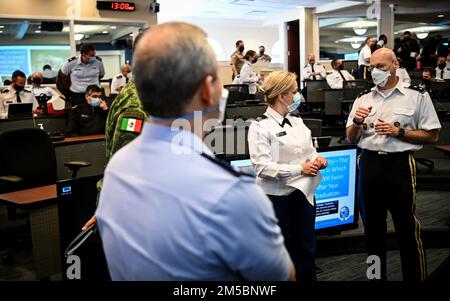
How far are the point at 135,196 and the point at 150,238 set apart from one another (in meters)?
0.09

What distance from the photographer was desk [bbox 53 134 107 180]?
4512 millimetres

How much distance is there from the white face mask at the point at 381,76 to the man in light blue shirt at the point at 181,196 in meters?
1.98

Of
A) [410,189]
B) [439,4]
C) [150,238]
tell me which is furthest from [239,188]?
[439,4]

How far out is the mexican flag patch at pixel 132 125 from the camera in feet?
5.93

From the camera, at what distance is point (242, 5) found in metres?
13.6

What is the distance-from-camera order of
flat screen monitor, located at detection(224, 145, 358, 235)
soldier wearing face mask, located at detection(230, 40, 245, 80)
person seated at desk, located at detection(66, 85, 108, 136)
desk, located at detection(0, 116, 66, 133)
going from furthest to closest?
soldier wearing face mask, located at detection(230, 40, 245, 80), person seated at desk, located at detection(66, 85, 108, 136), desk, located at detection(0, 116, 66, 133), flat screen monitor, located at detection(224, 145, 358, 235)

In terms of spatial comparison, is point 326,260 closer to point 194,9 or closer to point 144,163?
point 144,163

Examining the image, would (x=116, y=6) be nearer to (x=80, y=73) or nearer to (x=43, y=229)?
(x=80, y=73)

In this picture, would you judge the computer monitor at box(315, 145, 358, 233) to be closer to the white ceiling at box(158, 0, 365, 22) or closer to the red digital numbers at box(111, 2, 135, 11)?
the red digital numbers at box(111, 2, 135, 11)

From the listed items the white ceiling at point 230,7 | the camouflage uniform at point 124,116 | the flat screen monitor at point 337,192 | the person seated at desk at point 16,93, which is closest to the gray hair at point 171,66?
the camouflage uniform at point 124,116

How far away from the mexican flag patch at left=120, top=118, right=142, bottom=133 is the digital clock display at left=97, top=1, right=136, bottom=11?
848cm

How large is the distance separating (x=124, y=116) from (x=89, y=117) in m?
3.68

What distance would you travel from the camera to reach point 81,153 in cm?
467

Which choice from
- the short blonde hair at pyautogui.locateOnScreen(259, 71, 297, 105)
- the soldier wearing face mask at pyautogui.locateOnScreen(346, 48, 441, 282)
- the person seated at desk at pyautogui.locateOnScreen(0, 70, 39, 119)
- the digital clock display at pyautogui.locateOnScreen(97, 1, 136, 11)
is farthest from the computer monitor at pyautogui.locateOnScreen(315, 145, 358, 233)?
the digital clock display at pyautogui.locateOnScreen(97, 1, 136, 11)
